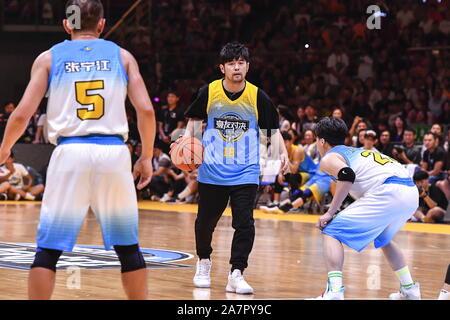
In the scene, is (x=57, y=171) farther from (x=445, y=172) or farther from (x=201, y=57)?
(x=201, y=57)

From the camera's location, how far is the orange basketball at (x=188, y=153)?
778 centimetres

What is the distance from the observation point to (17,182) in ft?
62.0

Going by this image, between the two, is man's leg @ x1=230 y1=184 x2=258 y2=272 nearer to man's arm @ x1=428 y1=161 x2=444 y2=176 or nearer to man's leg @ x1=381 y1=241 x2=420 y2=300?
man's leg @ x1=381 y1=241 x2=420 y2=300

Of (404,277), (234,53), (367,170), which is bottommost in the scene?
(404,277)

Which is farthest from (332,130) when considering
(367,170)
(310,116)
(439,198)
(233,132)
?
(310,116)

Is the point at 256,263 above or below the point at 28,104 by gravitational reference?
below

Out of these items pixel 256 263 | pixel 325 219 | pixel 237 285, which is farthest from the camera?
pixel 256 263

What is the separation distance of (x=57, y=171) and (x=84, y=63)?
64 cm

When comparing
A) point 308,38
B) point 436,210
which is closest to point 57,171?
point 436,210

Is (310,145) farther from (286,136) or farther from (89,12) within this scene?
(89,12)

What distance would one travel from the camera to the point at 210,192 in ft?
25.5

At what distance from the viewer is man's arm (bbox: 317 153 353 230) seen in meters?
6.91

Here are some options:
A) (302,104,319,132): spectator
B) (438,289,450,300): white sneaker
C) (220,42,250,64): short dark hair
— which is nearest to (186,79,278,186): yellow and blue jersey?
(220,42,250,64): short dark hair

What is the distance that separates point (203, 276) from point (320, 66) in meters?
13.8
